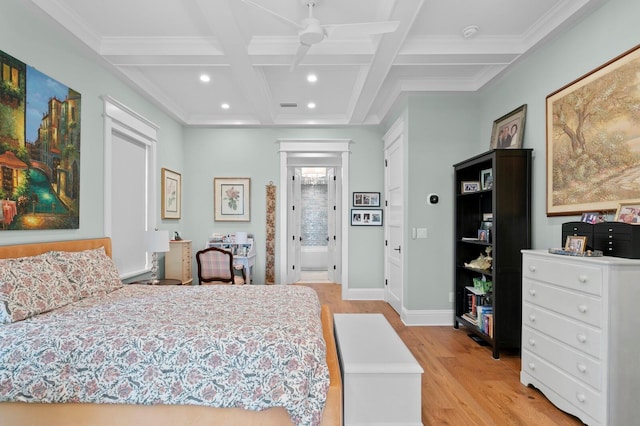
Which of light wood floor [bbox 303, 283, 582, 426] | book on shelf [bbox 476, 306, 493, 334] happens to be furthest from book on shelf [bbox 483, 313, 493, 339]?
light wood floor [bbox 303, 283, 582, 426]

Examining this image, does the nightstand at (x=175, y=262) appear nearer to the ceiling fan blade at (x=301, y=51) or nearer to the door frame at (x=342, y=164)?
the door frame at (x=342, y=164)

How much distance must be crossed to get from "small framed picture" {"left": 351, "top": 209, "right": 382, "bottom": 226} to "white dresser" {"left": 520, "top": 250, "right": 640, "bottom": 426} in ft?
9.53

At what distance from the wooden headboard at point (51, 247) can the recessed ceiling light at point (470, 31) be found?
12.7ft

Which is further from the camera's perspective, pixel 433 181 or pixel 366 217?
pixel 366 217

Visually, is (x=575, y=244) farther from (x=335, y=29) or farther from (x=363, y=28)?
(x=335, y=29)

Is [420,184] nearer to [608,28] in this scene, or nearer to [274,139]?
[608,28]

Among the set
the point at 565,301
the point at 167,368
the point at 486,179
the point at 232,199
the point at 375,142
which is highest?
the point at 375,142

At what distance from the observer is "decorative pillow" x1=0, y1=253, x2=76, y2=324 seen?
1817 mm

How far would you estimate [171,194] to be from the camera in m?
4.66

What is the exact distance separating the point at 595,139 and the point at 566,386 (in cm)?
174

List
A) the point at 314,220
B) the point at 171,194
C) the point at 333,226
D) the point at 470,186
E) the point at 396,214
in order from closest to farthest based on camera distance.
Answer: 1. the point at 470,186
2. the point at 396,214
3. the point at 171,194
4. the point at 333,226
5. the point at 314,220

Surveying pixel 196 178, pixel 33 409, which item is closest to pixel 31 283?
pixel 33 409

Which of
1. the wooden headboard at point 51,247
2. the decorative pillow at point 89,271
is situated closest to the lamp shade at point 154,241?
the wooden headboard at point 51,247

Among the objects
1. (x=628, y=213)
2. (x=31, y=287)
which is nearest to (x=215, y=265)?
(x=31, y=287)
